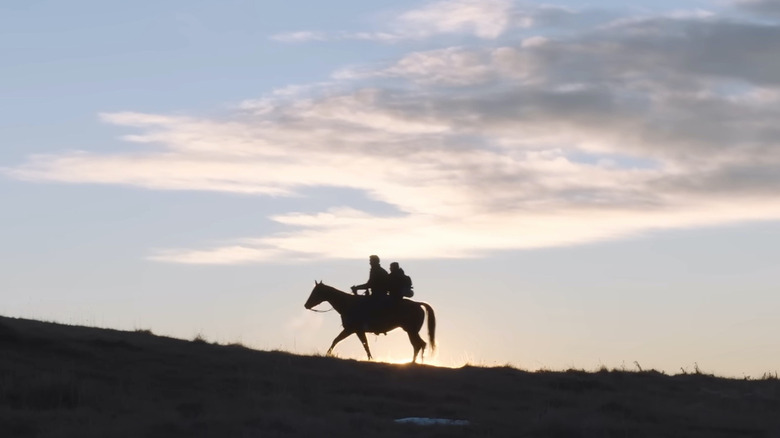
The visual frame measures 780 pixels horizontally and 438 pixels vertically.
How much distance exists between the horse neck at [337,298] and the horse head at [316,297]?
16 centimetres

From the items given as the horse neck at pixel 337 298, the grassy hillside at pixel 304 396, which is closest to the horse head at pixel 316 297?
the horse neck at pixel 337 298

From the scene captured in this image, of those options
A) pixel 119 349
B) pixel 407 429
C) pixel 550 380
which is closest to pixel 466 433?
pixel 407 429

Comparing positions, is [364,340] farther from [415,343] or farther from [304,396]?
[304,396]

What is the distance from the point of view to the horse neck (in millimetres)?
34781

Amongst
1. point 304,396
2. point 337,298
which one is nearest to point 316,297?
point 337,298

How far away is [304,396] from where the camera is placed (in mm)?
23625

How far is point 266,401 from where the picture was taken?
22172 millimetres

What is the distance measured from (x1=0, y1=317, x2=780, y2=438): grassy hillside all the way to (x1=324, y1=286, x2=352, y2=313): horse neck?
5350 mm

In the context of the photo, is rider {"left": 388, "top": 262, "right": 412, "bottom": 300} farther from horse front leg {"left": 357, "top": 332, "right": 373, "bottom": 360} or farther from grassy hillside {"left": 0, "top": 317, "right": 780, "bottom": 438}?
grassy hillside {"left": 0, "top": 317, "right": 780, "bottom": 438}

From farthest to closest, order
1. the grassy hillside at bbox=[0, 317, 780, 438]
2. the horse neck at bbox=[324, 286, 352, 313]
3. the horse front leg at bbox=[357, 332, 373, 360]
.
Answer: the horse neck at bbox=[324, 286, 352, 313]
the horse front leg at bbox=[357, 332, 373, 360]
the grassy hillside at bbox=[0, 317, 780, 438]

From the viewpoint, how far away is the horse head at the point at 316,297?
116 feet

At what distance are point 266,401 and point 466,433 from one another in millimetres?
3858

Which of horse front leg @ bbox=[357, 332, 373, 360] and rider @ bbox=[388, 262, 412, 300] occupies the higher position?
rider @ bbox=[388, 262, 412, 300]

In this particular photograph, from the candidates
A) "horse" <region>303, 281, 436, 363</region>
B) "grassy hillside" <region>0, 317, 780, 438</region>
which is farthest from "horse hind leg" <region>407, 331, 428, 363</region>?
"grassy hillside" <region>0, 317, 780, 438</region>
